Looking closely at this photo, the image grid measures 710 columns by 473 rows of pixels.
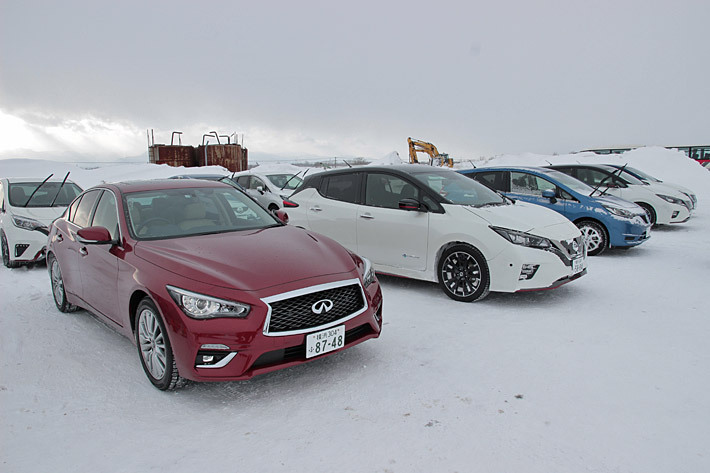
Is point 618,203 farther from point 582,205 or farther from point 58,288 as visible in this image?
point 58,288

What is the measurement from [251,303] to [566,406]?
6.97 ft

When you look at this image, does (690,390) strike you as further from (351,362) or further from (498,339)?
(351,362)

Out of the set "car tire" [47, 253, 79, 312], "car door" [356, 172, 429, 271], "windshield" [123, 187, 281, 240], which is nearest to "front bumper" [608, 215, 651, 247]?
"car door" [356, 172, 429, 271]

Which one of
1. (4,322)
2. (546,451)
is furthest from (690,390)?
(4,322)

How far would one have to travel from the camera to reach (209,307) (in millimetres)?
3143

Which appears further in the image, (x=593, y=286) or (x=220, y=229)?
(x=593, y=286)

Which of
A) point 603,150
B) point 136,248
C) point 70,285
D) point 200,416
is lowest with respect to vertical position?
point 200,416

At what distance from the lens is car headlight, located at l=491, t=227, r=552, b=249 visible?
5242 mm

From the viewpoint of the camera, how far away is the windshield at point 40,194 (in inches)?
322

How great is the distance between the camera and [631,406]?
3150 millimetres

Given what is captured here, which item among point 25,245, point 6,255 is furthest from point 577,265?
point 6,255

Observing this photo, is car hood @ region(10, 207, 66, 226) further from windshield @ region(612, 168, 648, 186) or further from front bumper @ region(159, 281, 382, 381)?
windshield @ region(612, 168, 648, 186)

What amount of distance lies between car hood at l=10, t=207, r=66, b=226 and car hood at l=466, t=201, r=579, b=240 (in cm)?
656

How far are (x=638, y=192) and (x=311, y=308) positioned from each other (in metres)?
10.2
